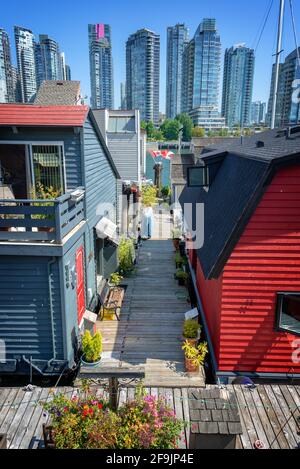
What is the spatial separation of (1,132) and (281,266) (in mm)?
7891

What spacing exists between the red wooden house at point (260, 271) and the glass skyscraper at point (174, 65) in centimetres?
17042

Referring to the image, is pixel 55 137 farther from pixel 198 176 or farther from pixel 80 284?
pixel 198 176

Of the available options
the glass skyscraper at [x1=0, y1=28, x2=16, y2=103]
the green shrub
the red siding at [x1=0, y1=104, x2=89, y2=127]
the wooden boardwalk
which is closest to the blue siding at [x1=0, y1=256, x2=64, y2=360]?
the wooden boardwalk

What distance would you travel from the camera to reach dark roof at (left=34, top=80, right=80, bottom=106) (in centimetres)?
2194

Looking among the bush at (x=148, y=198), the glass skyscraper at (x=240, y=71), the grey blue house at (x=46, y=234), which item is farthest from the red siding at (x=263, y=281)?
the glass skyscraper at (x=240, y=71)

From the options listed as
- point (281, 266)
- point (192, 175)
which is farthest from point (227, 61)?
point (281, 266)

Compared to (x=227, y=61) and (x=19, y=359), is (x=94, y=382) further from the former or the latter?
(x=227, y=61)

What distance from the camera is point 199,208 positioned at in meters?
11.5

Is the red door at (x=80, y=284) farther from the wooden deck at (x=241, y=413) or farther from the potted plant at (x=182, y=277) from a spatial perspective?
the potted plant at (x=182, y=277)

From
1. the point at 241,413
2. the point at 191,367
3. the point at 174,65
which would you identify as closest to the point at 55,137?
the point at 191,367

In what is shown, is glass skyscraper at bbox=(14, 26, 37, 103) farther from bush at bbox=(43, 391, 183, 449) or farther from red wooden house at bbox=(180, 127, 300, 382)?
bush at bbox=(43, 391, 183, 449)

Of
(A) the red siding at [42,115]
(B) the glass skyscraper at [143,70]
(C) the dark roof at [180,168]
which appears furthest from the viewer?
(B) the glass skyscraper at [143,70]

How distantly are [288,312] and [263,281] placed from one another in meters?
0.99

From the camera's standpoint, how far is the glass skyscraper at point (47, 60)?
3275 inches
